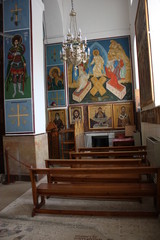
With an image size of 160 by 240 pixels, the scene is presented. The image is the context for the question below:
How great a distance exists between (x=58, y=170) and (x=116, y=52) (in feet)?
26.4

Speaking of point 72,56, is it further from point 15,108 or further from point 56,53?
point 56,53

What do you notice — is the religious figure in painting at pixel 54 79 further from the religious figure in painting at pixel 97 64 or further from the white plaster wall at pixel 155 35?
the white plaster wall at pixel 155 35

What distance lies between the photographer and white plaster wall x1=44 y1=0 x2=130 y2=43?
966cm

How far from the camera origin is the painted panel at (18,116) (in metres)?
5.68

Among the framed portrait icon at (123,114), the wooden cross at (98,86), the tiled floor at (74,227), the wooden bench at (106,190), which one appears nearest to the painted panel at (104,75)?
the wooden cross at (98,86)

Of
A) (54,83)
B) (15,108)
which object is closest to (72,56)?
(15,108)

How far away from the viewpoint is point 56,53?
10.1 m

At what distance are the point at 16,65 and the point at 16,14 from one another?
1.53m

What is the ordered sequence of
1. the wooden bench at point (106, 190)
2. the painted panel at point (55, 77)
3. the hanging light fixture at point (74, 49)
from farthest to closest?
the painted panel at point (55, 77) → the hanging light fixture at point (74, 49) → the wooden bench at point (106, 190)

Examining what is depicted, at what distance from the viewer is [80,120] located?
9.80 m

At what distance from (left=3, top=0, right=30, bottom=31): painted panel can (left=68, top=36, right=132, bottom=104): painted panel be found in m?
4.14

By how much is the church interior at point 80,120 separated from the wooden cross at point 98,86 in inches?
2.0

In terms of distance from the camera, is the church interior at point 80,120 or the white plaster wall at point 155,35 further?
the white plaster wall at point 155,35

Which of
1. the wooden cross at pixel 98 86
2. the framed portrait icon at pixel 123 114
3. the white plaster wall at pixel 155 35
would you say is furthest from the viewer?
the wooden cross at pixel 98 86
